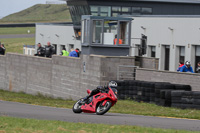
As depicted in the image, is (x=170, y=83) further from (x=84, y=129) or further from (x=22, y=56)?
(x=22, y=56)

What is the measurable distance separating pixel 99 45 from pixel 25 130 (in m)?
16.2

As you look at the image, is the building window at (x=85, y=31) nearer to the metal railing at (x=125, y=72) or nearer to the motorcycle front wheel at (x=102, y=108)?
the metal railing at (x=125, y=72)

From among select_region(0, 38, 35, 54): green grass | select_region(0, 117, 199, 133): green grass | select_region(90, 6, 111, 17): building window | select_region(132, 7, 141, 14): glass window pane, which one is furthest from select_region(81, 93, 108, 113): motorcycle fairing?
select_region(0, 38, 35, 54): green grass

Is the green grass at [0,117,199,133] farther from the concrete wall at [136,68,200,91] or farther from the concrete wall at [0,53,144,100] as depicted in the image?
the concrete wall at [0,53,144,100]

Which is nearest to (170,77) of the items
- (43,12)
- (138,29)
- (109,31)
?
(109,31)

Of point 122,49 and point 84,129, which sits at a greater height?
point 122,49

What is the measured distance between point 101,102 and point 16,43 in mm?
68962

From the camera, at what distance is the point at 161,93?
20.2 metres

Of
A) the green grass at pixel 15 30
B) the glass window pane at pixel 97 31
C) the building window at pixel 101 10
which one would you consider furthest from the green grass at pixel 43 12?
the glass window pane at pixel 97 31

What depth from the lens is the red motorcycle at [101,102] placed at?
1551 cm

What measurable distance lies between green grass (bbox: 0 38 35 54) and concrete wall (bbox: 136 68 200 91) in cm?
5094

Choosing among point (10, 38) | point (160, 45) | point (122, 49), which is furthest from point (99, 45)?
point (10, 38)

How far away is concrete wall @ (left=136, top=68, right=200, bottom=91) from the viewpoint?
69.1 ft

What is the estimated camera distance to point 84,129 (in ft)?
36.2
